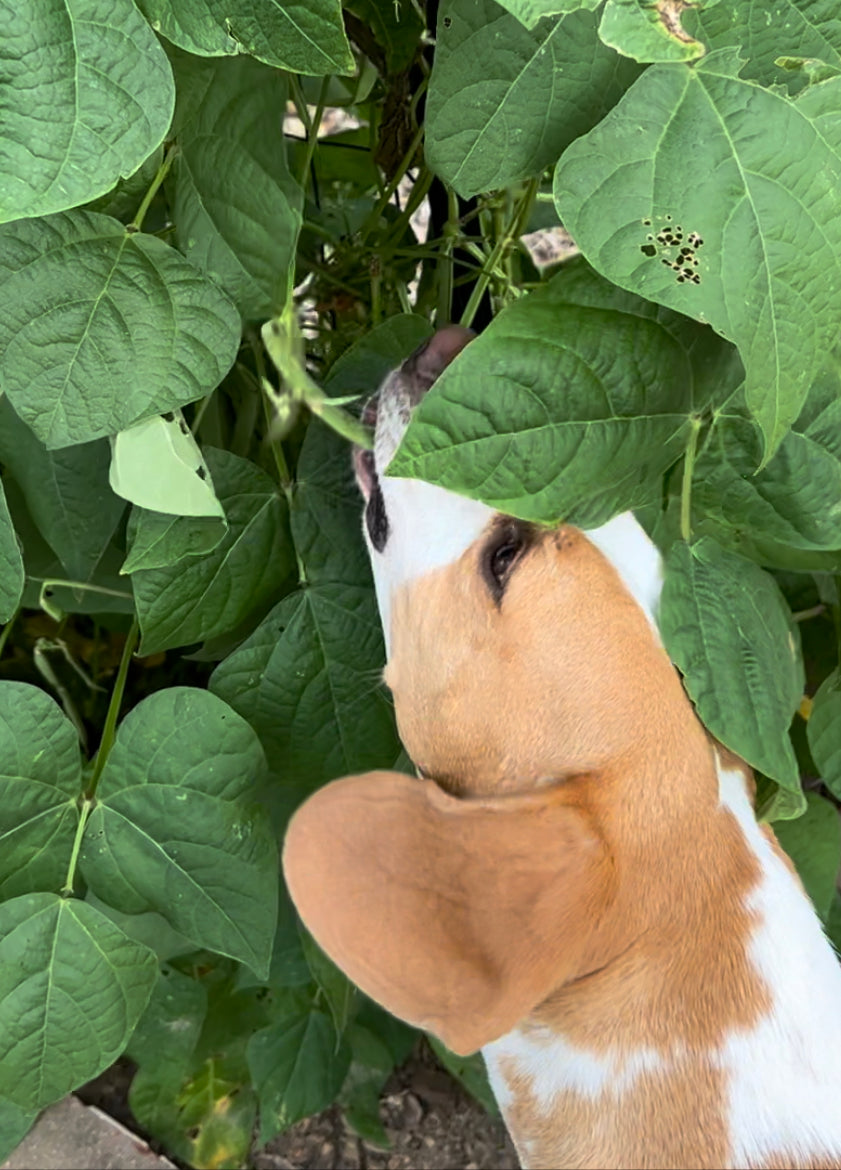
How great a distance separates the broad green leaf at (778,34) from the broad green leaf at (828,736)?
25.1 inches

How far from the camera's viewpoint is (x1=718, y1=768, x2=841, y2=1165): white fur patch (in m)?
0.92

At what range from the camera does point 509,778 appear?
926mm

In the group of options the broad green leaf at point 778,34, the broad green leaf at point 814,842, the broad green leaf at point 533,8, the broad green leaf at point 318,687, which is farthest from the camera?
the broad green leaf at point 814,842

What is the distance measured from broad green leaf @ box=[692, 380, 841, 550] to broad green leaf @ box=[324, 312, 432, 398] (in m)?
0.32

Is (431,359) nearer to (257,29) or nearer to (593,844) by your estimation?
(257,29)

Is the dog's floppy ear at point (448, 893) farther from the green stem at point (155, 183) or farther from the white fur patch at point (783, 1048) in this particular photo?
the green stem at point (155, 183)

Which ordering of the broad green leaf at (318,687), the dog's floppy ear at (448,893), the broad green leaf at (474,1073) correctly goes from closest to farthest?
the dog's floppy ear at (448,893)
the broad green leaf at (318,687)
the broad green leaf at (474,1073)

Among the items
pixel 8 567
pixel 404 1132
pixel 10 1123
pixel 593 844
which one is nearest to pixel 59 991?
pixel 10 1123

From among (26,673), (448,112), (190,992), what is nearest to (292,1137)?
(190,992)

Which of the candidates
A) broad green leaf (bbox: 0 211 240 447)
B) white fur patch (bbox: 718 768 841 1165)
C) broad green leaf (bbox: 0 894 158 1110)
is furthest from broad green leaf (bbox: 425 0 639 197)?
broad green leaf (bbox: 0 894 158 1110)

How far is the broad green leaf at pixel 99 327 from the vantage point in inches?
30.2

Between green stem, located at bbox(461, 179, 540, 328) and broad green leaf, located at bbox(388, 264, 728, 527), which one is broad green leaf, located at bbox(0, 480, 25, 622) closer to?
broad green leaf, located at bbox(388, 264, 728, 527)

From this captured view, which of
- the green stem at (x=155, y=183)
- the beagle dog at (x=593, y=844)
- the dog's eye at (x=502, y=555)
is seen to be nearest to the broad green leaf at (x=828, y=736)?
the beagle dog at (x=593, y=844)

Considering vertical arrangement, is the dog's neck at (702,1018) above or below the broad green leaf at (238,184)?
below
